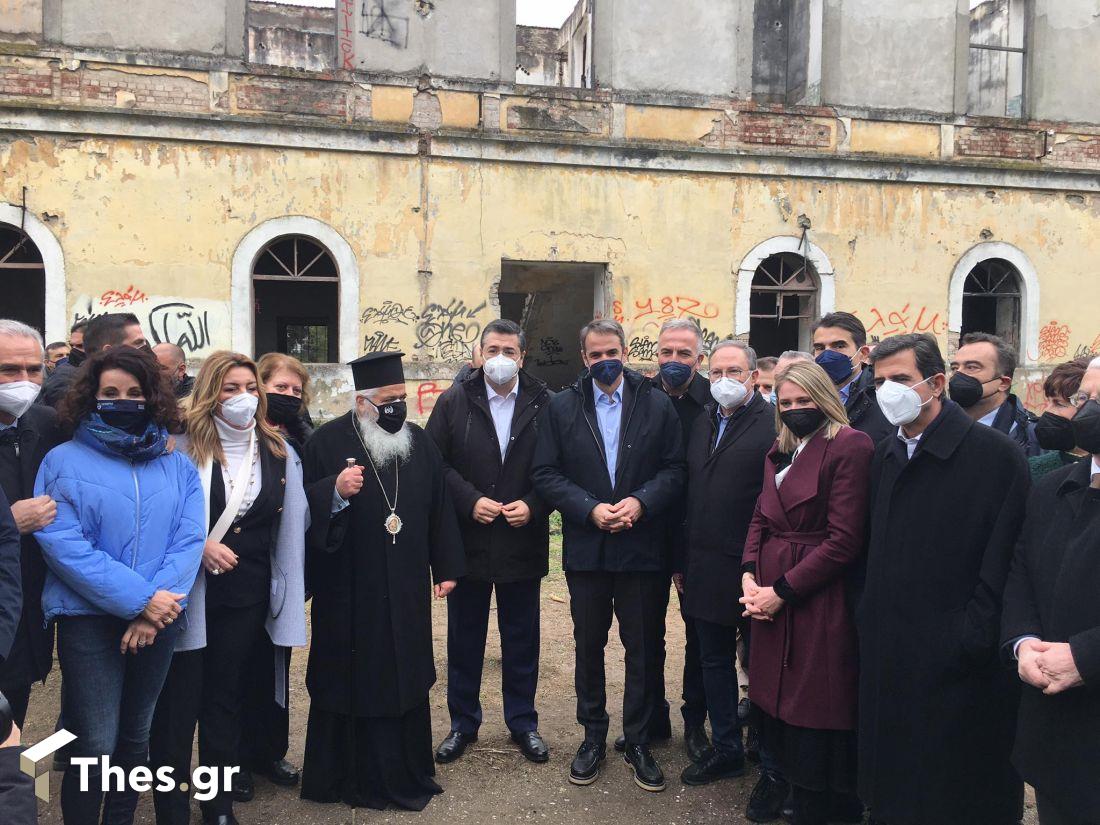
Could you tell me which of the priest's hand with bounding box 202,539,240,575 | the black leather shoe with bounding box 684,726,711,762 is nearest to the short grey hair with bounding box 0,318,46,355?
the priest's hand with bounding box 202,539,240,575

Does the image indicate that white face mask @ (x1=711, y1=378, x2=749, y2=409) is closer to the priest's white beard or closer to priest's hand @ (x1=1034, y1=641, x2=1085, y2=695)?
the priest's white beard

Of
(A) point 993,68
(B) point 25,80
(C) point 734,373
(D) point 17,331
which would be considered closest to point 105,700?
(D) point 17,331

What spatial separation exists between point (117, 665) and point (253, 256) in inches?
396

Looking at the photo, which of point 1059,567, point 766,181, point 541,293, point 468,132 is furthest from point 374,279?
point 1059,567

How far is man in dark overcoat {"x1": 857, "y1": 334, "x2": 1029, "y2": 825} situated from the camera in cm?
329

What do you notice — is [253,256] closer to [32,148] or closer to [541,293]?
[32,148]

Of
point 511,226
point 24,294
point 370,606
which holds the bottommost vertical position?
point 370,606

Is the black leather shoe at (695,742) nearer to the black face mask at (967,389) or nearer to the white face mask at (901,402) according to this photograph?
the white face mask at (901,402)

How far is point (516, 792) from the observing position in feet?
14.2

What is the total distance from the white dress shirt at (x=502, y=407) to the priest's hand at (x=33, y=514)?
231cm

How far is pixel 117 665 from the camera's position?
338 cm

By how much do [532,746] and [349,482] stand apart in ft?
5.91

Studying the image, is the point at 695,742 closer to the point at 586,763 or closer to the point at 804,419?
the point at 586,763

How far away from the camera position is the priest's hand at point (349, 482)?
4.06m
